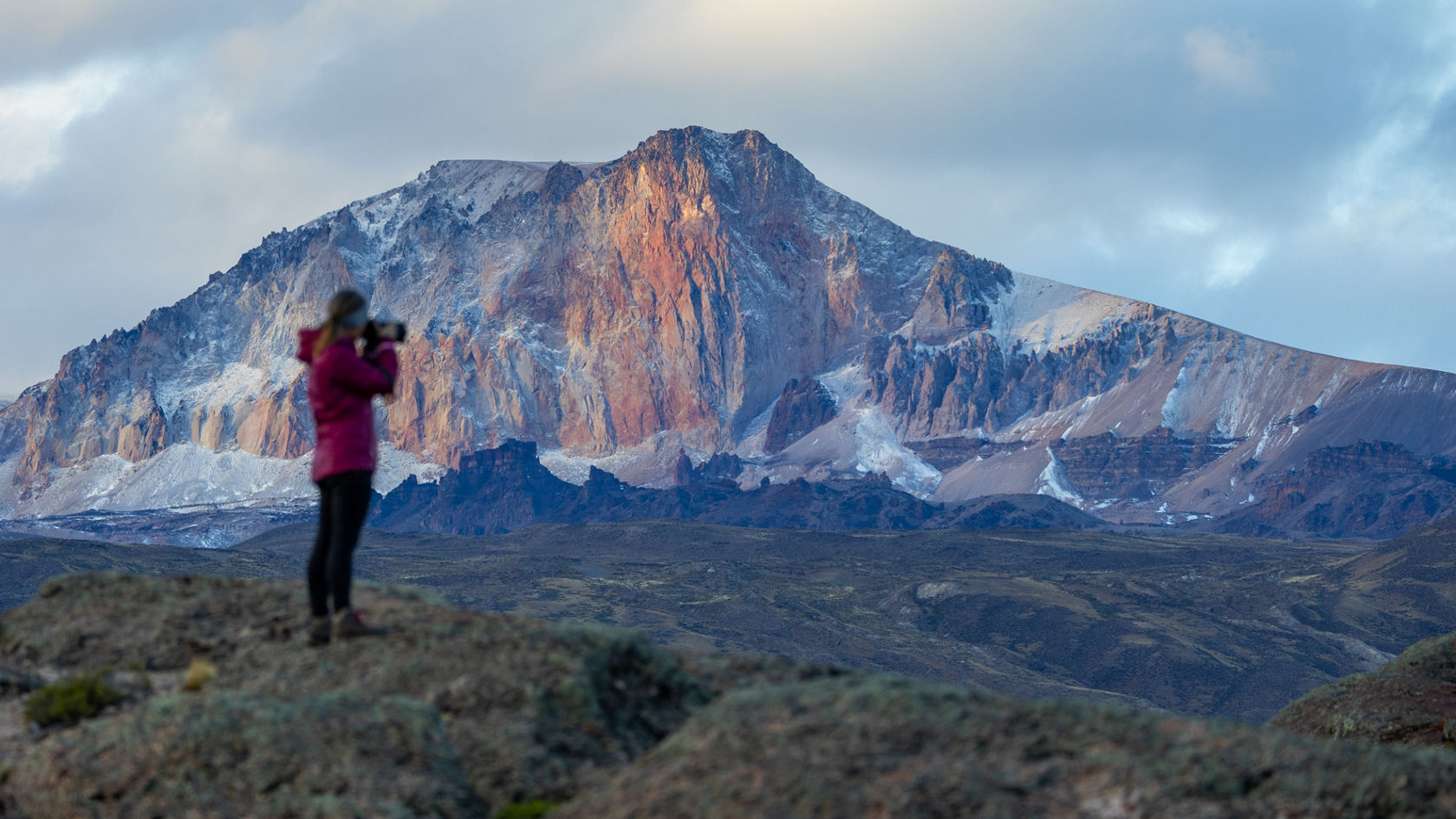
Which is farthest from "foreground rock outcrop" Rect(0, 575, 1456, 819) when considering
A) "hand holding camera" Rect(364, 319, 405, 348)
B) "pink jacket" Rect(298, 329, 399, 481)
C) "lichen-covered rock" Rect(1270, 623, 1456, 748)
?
"lichen-covered rock" Rect(1270, 623, 1456, 748)

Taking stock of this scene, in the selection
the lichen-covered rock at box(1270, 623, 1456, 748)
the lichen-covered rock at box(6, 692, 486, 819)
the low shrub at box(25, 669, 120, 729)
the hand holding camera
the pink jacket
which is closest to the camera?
the lichen-covered rock at box(6, 692, 486, 819)

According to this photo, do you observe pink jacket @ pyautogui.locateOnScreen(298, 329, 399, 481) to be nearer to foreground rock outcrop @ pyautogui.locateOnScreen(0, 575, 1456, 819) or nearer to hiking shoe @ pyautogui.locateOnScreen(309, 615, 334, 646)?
hiking shoe @ pyautogui.locateOnScreen(309, 615, 334, 646)

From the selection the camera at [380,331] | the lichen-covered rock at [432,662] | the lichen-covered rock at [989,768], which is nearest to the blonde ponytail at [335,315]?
the camera at [380,331]

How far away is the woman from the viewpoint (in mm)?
12242

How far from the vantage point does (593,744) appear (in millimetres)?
11055

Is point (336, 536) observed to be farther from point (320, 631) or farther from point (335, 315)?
point (335, 315)

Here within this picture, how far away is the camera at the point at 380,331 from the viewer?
40.9ft

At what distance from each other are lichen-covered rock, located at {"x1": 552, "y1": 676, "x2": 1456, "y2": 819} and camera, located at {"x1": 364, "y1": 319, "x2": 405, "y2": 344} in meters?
4.15

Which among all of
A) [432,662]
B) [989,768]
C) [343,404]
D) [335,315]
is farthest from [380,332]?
[989,768]

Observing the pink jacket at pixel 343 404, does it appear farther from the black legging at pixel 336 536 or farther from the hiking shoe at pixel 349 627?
the hiking shoe at pixel 349 627

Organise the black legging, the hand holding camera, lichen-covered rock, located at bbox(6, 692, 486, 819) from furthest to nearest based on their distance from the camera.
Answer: the hand holding camera < the black legging < lichen-covered rock, located at bbox(6, 692, 486, 819)

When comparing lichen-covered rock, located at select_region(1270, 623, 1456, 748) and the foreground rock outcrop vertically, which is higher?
the foreground rock outcrop

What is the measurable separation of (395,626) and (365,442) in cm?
158

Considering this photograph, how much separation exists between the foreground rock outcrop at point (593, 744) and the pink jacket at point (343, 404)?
1.48 m
